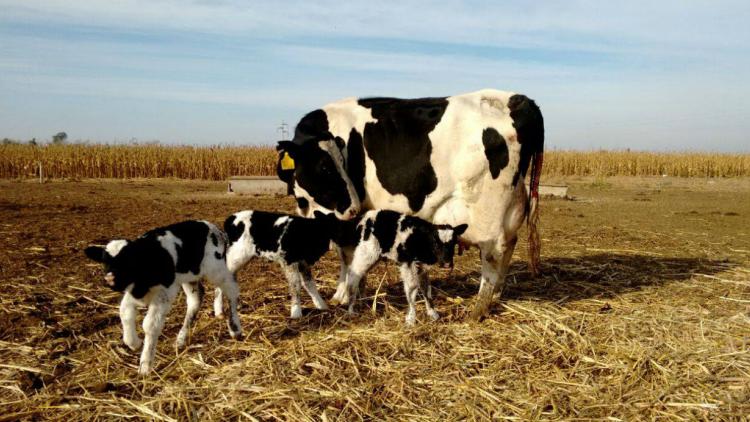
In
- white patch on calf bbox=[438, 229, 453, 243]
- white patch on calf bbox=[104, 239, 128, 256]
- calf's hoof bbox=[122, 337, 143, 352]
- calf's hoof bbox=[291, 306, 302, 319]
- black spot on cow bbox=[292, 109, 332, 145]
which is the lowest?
calf's hoof bbox=[291, 306, 302, 319]

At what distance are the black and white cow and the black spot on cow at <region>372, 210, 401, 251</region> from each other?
381 mm

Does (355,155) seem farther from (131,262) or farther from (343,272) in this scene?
(131,262)

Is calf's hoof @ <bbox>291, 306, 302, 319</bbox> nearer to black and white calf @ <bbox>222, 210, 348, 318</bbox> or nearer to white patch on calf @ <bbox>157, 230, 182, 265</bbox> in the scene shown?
black and white calf @ <bbox>222, 210, 348, 318</bbox>

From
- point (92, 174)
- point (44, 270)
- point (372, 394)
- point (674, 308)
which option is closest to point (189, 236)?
point (372, 394)

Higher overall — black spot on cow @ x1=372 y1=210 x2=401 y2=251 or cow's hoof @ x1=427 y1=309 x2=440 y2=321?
black spot on cow @ x1=372 y1=210 x2=401 y2=251

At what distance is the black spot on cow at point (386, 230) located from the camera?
21.2 ft

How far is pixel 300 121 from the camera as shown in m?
7.26

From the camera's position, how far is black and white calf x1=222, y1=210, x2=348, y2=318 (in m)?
6.33

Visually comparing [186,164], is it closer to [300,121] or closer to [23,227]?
[23,227]

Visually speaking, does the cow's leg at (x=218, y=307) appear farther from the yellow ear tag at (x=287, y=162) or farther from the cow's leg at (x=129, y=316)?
the yellow ear tag at (x=287, y=162)

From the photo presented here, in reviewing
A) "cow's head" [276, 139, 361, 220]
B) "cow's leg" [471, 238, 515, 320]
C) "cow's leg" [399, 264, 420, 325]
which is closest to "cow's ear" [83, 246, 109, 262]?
"cow's head" [276, 139, 361, 220]

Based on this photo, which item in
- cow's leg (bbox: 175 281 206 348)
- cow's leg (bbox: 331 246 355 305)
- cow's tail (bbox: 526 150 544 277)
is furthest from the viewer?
cow's leg (bbox: 331 246 355 305)

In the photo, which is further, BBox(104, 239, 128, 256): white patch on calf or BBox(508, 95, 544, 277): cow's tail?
BBox(508, 95, 544, 277): cow's tail

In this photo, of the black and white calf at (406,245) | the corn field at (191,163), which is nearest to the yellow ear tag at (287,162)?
the black and white calf at (406,245)
